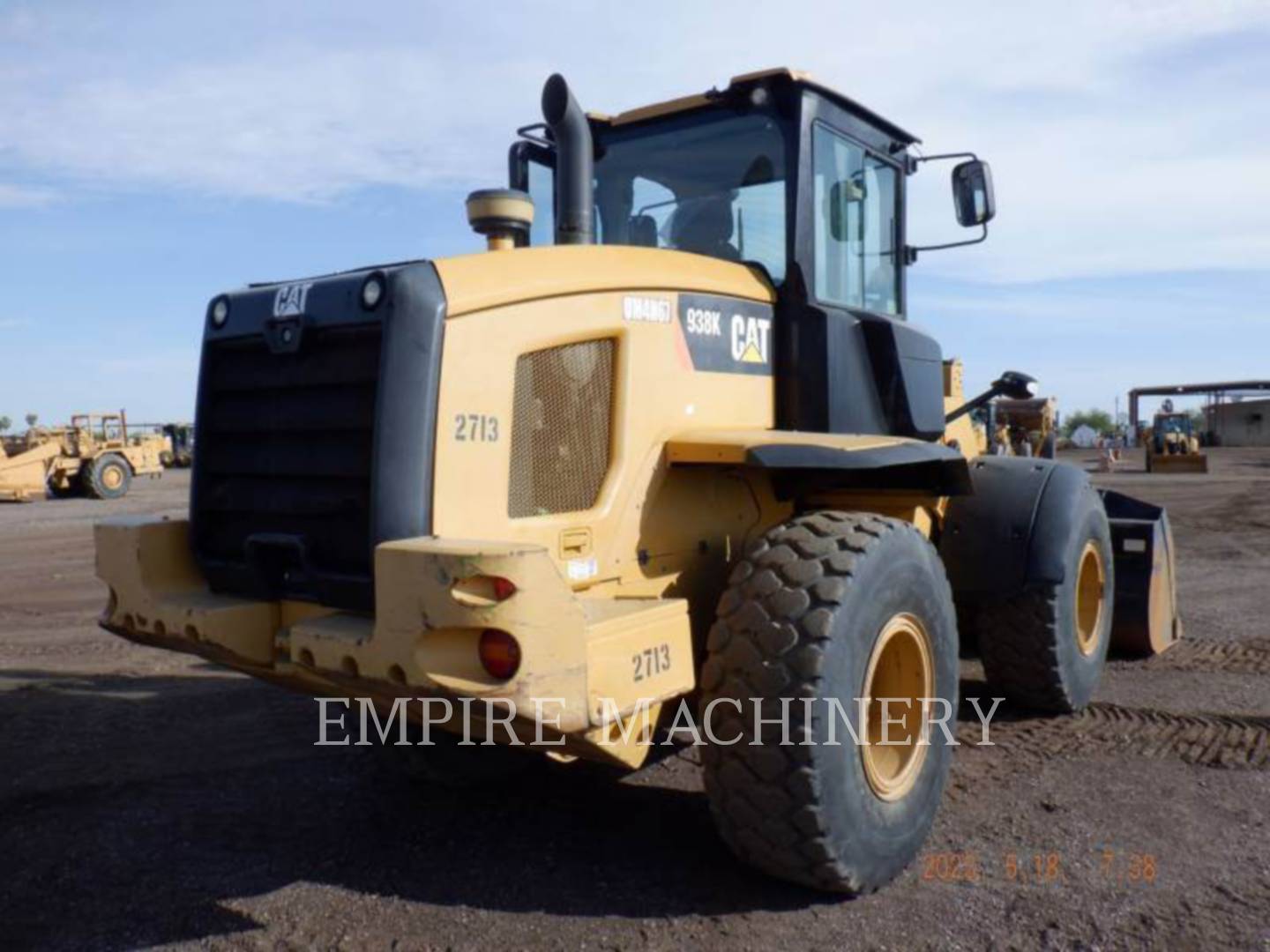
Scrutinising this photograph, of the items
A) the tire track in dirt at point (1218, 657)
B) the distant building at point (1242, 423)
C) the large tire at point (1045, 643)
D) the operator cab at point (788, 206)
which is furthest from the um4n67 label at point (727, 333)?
the distant building at point (1242, 423)

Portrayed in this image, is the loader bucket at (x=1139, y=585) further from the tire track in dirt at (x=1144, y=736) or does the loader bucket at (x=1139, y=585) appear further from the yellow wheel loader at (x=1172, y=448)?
the yellow wheel loader at (x=1172, y=448)

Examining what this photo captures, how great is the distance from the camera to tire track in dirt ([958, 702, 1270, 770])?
16.3 ft

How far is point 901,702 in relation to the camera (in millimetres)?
4047

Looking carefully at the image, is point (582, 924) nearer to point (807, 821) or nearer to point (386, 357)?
point (807, 821)

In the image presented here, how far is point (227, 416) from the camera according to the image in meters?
3.89

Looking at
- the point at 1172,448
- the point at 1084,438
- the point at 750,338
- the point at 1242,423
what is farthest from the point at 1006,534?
the point at 1242,423

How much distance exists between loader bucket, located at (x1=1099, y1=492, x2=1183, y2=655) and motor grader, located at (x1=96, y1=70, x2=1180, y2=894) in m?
2.64

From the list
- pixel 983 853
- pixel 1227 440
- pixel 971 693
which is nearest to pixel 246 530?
pixel 983 853

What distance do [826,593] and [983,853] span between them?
1.23 m

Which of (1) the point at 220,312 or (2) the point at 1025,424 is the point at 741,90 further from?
(2) the point at 1025,424

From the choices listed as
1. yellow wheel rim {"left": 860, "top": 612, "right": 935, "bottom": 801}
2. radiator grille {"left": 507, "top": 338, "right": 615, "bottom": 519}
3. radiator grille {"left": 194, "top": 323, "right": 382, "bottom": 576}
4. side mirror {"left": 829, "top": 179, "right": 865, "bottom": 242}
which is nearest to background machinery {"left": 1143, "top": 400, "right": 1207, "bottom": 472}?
side mirror {"left": 829, "top": 179, "right": 865, "bottom": 242}

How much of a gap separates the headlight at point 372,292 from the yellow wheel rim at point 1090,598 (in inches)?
167

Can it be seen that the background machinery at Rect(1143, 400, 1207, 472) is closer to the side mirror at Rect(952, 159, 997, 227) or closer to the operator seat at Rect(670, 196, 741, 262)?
the side mirror at Rect(952, 159, 997, 227)

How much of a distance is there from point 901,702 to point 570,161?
2320mm
